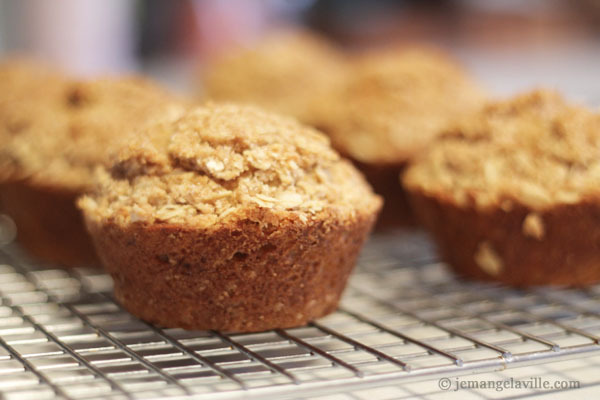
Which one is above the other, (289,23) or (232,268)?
(289,23)

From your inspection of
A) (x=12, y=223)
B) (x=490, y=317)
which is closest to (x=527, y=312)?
(x=490, y=317)

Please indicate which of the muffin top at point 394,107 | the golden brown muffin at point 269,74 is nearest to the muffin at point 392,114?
the muffin top at point 394,107

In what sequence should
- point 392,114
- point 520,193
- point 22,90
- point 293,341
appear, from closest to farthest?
point 293,341, point 520,193, point 392,114, point 22,90

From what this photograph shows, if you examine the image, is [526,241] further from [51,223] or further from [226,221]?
[51,223]

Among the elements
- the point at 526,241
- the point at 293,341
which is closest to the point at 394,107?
the point at 526,241

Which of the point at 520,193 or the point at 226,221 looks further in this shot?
the point at 520,193

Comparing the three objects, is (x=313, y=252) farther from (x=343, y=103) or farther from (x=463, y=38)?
(x=463, y=38)

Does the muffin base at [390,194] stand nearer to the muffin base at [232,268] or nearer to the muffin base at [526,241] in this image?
the muffin base at [526,241]
